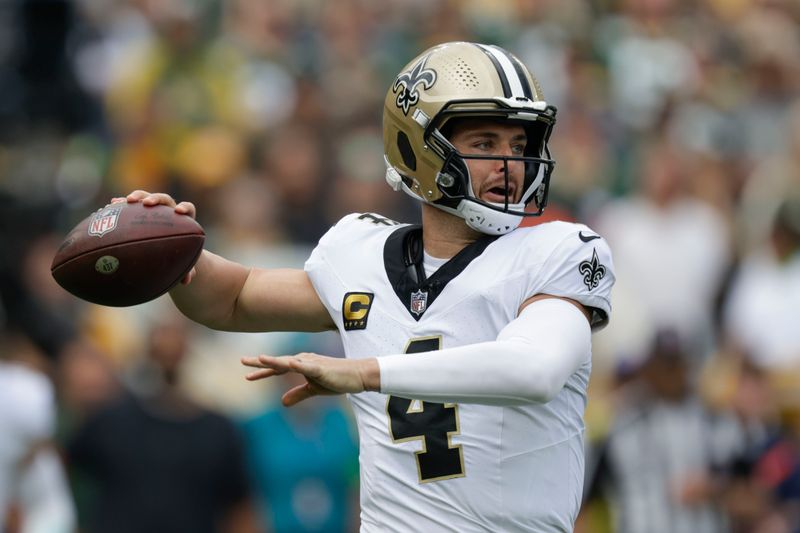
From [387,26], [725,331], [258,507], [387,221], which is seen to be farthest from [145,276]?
[387,26]

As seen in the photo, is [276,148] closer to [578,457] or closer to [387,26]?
[387,26]

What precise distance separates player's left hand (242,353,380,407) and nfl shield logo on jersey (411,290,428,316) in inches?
18.0

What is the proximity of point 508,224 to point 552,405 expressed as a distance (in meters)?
0.49

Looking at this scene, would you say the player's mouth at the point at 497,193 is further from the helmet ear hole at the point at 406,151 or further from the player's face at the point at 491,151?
the helmet ear hole at the point at 406,151

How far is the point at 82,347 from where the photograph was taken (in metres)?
7.85

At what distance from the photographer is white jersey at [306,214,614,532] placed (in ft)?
12.2

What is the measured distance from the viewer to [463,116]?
3.92m

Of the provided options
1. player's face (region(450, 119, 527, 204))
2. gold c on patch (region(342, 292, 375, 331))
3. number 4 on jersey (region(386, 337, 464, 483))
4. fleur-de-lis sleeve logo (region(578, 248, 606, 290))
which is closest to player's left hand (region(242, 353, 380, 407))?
number 4 on jersey (region(386, 337, 464, 483))

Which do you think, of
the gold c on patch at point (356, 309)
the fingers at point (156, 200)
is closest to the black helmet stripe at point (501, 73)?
the gold c on patch at point (356, 309)

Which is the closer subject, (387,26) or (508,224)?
(508,224)

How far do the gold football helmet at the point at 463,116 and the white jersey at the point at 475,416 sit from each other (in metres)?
0.13

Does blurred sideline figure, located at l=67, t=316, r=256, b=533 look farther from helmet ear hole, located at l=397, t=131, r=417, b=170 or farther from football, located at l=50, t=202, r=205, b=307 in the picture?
helmet ear hole, located at l=397, t=131, r=417, b=170

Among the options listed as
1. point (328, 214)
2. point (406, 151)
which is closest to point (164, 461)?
point (328, 214)

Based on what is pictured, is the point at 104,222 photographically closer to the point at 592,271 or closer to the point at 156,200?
the point at 156,200
